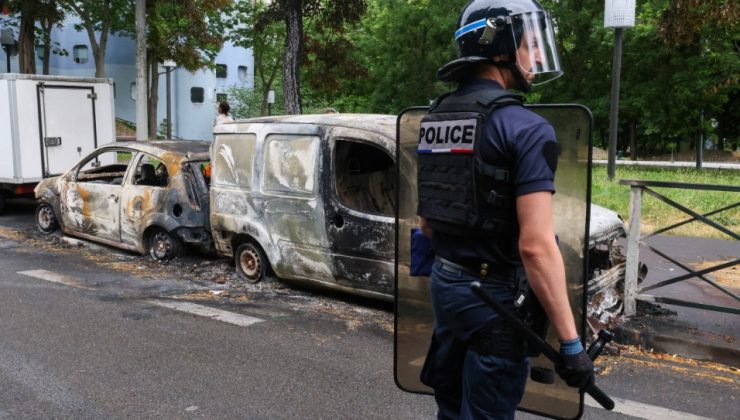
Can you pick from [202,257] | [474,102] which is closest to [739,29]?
[202,257]

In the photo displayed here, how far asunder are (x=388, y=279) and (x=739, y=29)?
1742 centimetres

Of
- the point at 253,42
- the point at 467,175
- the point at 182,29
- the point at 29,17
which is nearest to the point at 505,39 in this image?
the point at 467,175

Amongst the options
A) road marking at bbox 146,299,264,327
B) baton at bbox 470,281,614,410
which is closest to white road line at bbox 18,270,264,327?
road marking at bbox 146,299,264,327

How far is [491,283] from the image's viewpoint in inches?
91.6

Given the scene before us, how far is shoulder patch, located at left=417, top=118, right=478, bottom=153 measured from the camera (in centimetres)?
227

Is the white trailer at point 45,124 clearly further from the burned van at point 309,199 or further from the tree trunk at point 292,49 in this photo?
the burned van at point 309,199

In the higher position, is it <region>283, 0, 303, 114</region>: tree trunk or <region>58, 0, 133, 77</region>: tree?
<region>58, 0, 133, 77</region>: tree

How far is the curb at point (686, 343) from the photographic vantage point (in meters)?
5.08

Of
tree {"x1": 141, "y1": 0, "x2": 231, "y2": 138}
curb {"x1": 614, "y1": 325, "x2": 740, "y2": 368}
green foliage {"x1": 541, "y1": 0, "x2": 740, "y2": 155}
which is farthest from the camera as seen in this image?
green foliage {"x1": 541, "y1": 0, "x2": 740, "y2": 155}

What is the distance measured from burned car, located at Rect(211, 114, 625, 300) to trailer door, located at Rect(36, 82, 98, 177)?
5582mm

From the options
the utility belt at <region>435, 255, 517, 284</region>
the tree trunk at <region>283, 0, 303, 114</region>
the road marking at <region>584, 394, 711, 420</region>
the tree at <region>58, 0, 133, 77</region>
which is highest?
the tree at <region>58, 0, 133, 77</region>

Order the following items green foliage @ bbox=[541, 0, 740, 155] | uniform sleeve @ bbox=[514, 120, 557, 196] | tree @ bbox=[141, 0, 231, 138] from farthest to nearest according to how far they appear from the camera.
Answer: green foliage @ bbox=[541, 0, 740, 155] < tree @ bbox=[141, 0, 231, 138] < uniform sleeve @ bbox=[514, 120, 557, 196]

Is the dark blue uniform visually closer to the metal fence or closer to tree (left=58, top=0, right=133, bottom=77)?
the metal fence

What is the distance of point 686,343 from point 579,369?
11.6 feet
